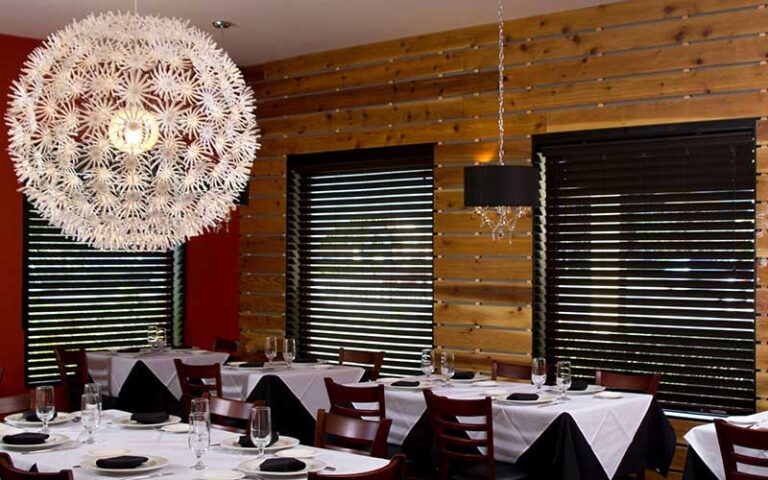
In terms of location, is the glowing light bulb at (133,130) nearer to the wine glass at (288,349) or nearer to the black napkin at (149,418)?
the black napkin at (149,418)

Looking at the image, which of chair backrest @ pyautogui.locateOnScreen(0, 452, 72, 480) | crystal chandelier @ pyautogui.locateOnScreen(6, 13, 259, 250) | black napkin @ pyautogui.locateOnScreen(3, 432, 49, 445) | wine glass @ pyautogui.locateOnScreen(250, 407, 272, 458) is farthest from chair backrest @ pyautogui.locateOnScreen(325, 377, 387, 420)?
chair backrest @ pyautogui.locateOnScreen(0, 452, 72, 480)

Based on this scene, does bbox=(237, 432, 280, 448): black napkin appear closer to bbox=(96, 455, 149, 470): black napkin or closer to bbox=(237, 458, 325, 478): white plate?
bbox=(237, 458, 325, 478): white plate

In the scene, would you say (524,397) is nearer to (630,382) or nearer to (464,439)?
(464,439)

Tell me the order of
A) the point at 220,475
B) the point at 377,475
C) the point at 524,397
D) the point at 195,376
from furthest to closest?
the point at 195,376 < the point at 524,397 < the point at 220,475 < the point at 377,475

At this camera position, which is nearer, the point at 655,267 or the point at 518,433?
the point at 518,433

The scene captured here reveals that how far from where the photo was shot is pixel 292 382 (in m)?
7.17

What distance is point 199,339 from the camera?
10023 mm

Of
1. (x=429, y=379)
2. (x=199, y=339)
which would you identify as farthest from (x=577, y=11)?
(x=199, y=339)

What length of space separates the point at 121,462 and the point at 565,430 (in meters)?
A: 2.41

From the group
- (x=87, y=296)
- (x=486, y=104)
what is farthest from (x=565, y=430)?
(x=87, y=296)

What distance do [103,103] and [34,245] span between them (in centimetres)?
536

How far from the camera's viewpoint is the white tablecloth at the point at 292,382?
7.18 meters

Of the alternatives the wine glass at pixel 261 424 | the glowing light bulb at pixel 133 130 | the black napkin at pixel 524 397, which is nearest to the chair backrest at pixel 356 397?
the black napkin at pixel 524 397

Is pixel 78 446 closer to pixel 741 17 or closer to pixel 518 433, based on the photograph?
pixel 518 433
